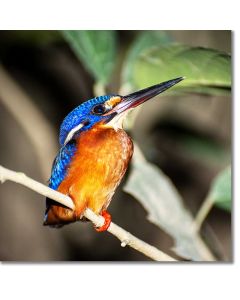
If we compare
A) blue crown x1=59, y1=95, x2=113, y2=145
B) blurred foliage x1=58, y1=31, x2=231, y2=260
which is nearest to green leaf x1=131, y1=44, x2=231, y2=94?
blurred foliage x1=58, y1=31, x2=231, y2=260

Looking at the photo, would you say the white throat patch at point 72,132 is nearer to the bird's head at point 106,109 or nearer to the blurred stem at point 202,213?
the bird's head at point 106,109

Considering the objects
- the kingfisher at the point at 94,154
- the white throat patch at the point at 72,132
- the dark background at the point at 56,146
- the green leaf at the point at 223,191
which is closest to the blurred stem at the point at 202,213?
the green leaf at the point at 223,191

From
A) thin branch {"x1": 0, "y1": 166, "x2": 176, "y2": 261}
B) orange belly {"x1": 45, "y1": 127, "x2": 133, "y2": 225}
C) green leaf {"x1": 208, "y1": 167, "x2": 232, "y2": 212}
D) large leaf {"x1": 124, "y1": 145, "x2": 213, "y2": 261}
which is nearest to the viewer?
thin branch {"x1": 0, "y1": 166, "x2": 176, "y2": 261}

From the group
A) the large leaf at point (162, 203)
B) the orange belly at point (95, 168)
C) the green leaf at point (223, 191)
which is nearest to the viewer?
the orange belly at point (95, 168)

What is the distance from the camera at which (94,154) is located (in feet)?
6.65

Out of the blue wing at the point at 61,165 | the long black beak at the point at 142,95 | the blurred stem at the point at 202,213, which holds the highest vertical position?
the long black beak at the point at 142,95

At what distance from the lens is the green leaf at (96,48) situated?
7.36 ft

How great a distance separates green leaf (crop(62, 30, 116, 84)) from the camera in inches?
88.3

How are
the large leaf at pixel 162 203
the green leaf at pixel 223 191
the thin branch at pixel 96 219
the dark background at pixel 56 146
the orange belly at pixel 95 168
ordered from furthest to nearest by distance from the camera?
1. the dark background at pixel 56 146
2. the green leaf at pixel 223 191
3. the large leaf at pixel 162 203
4. the orange belly at pixel 95 168
5. the thin branch at pixel 96 219

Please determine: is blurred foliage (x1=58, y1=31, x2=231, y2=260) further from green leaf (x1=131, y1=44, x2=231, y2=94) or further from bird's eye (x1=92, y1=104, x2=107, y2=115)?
bird's eye (x1=92, y1=104, x2=107, y2=115)

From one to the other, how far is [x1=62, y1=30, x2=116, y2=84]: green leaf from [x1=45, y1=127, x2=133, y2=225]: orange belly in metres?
0.31

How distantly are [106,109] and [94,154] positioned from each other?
20 centimetres
